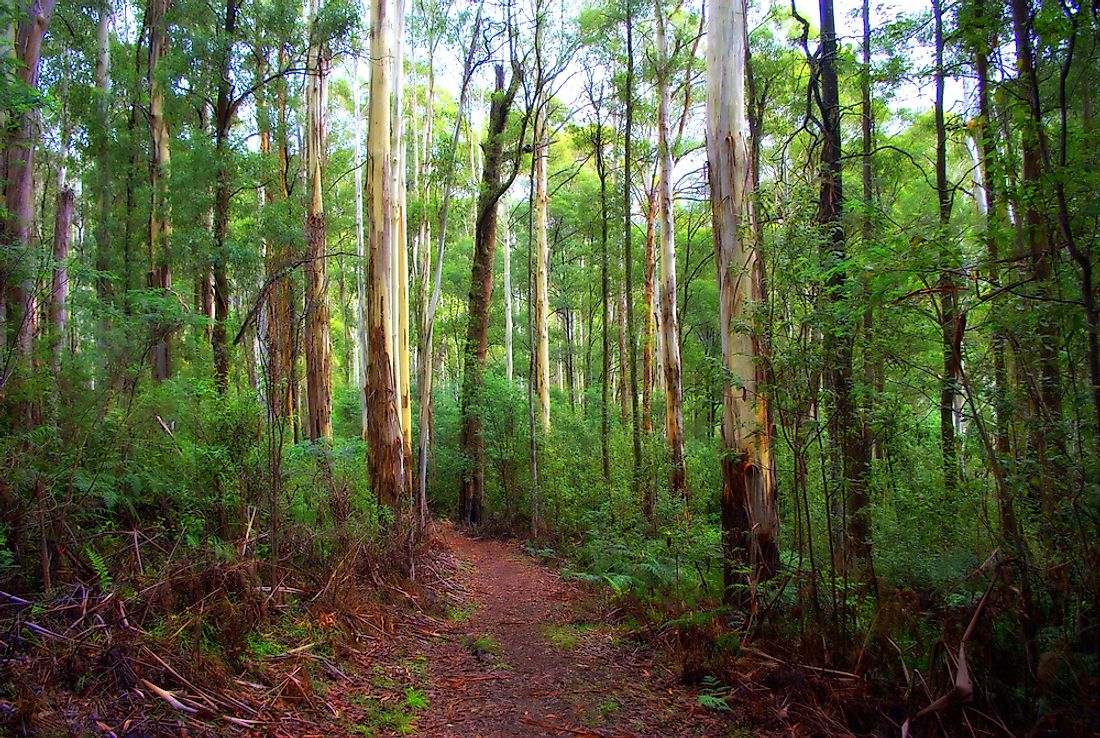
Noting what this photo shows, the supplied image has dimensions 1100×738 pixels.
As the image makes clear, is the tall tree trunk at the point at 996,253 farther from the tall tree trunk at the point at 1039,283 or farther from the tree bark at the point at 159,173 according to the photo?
the tree bark at the point at 159,173

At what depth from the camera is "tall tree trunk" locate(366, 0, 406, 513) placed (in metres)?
8.23

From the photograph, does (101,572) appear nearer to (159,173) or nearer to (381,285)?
(381,285)

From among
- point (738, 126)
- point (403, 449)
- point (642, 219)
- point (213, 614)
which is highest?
point (642, 219)

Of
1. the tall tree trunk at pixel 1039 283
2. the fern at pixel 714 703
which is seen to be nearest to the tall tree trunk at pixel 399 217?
the fern at pixel 714 703

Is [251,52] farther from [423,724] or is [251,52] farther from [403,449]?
[423,724]

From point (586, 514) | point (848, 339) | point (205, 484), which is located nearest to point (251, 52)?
point (205, 484)

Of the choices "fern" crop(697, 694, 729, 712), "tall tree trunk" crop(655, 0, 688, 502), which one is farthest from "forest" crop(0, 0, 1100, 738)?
"tall tree trunk" crop(655, 0, 688, 502)

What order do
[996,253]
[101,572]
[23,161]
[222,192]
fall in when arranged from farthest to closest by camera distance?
[222,192] → [23,161] → [996,253] → [101,572]

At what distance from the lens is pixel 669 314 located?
1186cm

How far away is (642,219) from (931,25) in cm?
1503

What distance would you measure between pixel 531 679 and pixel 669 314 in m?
8.53

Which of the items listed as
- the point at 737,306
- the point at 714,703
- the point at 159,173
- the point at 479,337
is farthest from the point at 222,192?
the point at 714,703

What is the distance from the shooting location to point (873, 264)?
11.9ft

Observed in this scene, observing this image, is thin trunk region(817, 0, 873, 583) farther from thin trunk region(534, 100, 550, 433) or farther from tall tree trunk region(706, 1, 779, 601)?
thin trunk region(534, 100, 550, 433)
